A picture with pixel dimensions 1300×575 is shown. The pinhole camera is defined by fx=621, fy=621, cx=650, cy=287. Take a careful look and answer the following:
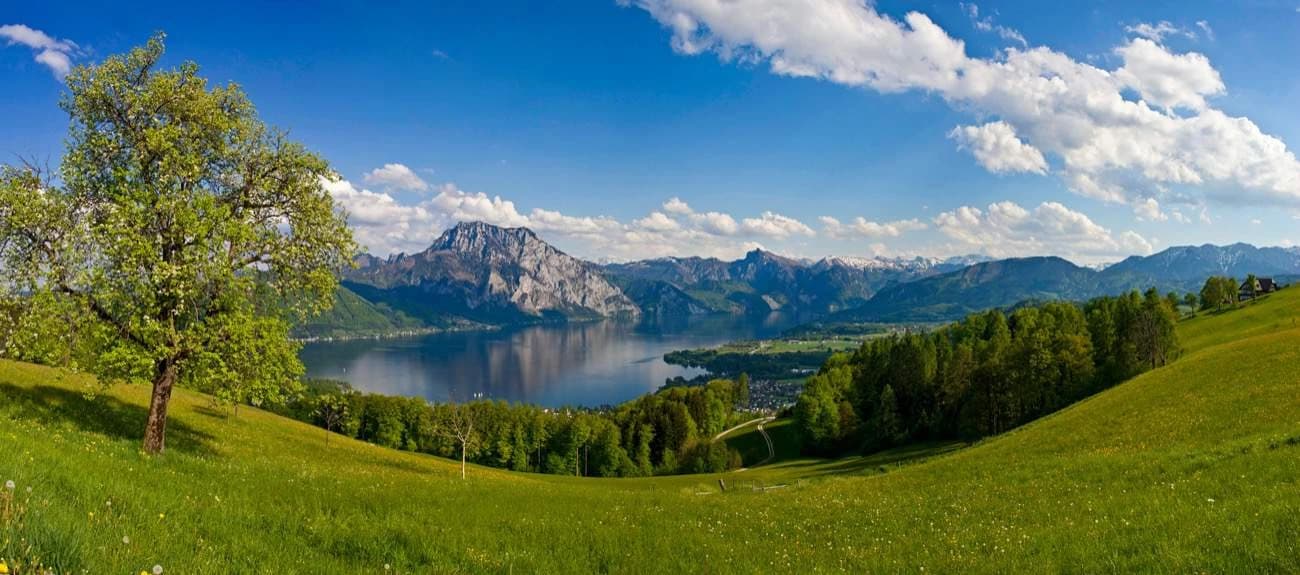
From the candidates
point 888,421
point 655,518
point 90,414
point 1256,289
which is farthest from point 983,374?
point 1256,289

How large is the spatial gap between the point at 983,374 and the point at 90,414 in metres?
85.9

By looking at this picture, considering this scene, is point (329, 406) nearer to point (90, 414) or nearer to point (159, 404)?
point (90, 414)

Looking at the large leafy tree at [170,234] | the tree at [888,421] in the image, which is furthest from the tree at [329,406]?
the tree at [888,421]

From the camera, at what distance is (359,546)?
10.5 m

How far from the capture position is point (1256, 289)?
132m

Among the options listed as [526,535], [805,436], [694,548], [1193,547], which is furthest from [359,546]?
[805,436]

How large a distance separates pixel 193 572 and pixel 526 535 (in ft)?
25.1

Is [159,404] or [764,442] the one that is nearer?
[159,404]

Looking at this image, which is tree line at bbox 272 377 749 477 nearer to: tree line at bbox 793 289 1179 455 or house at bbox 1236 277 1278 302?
tree line at bbox 793 289 1179 455

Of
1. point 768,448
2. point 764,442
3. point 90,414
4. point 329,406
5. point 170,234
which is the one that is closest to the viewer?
point 170,234

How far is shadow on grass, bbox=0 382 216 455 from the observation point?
23859 millimetres

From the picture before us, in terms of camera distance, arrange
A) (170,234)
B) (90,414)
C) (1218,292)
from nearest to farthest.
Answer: (170,234), (90,414), (1218,292)

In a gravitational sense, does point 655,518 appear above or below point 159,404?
below

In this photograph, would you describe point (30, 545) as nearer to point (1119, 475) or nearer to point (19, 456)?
point (19, 456)
